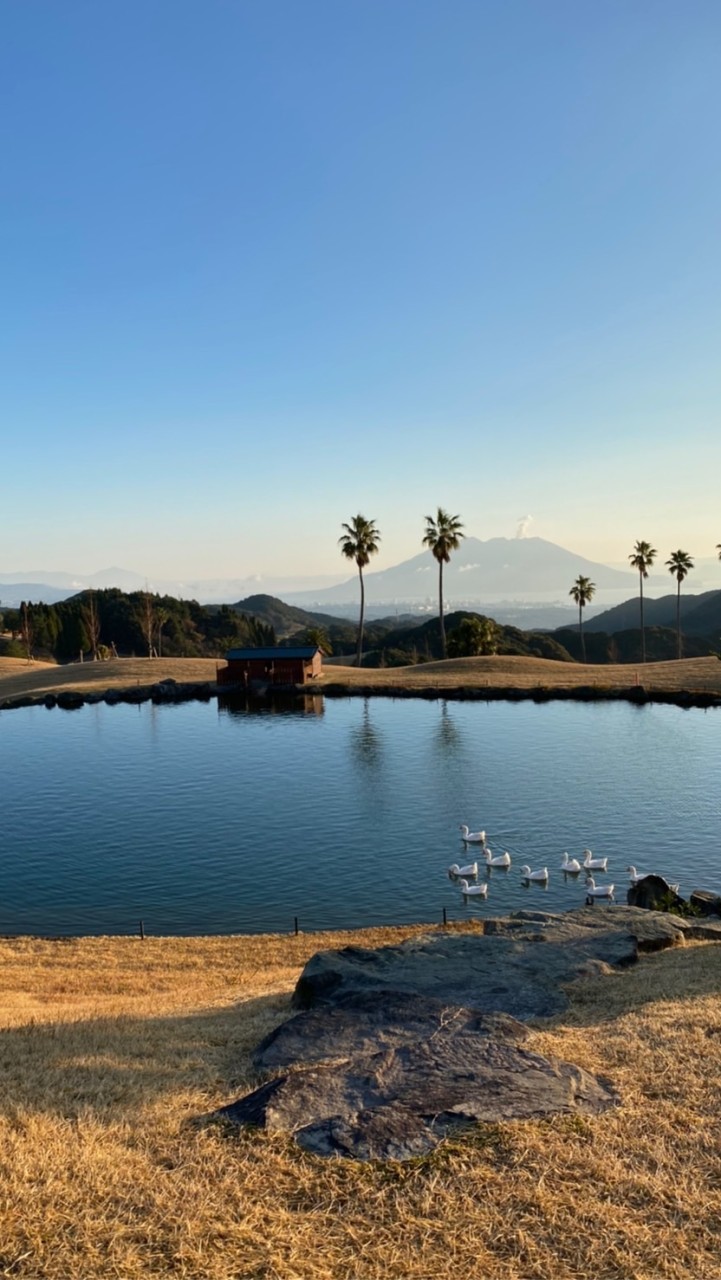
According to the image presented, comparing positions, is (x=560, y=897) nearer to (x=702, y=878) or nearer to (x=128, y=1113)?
(x=702, y=878)

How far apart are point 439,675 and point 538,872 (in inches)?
2369

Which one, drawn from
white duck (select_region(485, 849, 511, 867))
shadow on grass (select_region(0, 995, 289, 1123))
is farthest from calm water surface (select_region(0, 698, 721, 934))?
shadow on grass (select_region(0, 995, 289, 1123))

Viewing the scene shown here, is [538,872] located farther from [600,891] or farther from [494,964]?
[494,964]

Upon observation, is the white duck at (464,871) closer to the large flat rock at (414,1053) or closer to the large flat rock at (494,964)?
the large flat rock at (494,964)

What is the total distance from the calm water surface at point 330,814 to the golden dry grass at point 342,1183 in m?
17.6

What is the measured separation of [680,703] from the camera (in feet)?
248

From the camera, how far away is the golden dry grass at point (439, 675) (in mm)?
84125

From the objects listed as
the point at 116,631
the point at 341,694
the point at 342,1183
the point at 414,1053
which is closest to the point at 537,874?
the point at 414,1053

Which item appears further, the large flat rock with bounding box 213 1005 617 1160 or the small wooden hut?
the small wooden hut

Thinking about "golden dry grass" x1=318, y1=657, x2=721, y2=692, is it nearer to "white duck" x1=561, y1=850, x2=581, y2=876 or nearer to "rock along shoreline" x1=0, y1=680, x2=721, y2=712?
"rock along shoreline" x1=0, y1=680, x2=721, y2=712

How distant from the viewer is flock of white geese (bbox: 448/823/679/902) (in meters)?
29.4

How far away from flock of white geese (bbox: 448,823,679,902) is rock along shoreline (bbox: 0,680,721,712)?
47.3 m

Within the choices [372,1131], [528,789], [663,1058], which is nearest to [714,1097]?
[663,1058]

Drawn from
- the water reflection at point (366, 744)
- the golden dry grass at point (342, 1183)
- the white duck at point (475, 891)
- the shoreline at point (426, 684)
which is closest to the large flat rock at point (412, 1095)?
the golden dry grass at point (342, 1183)
